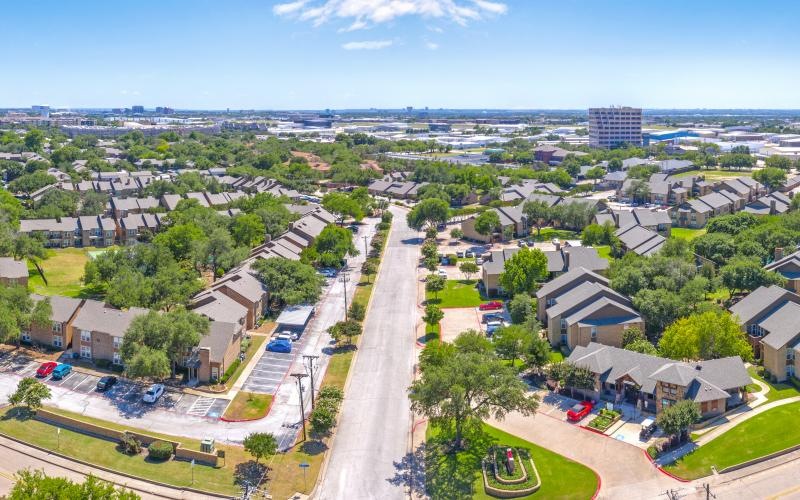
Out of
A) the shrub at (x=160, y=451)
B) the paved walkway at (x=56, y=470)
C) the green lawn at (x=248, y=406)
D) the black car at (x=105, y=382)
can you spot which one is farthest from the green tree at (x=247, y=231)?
the shrub at (x=160, y=451)

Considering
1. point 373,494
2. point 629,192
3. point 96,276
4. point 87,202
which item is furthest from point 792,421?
point 87,202

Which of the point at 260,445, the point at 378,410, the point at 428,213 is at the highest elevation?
the point at 428,213

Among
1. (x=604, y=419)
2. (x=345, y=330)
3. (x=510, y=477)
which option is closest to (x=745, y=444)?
(x=604, y=419)

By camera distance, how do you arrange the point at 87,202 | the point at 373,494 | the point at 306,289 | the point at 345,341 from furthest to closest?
the point at 87,202 → the point at 306,289 → the point at 345,341 → the point at 373,494

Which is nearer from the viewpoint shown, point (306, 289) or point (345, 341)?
point (345, 341)

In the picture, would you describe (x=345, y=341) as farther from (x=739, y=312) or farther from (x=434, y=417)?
(x=739, y=312)

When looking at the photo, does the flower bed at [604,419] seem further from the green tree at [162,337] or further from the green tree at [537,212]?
the green tree at [537,212]

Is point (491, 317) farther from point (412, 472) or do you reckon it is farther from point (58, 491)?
point (58, 491)
